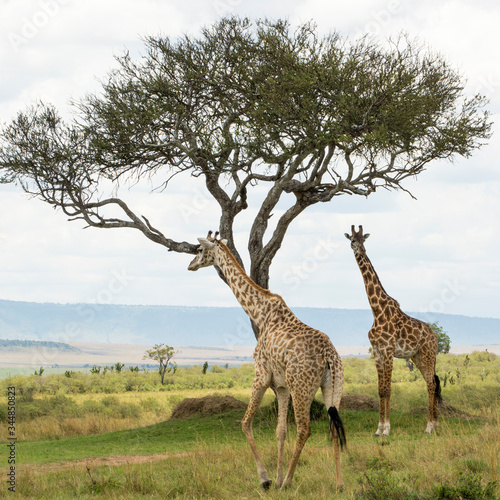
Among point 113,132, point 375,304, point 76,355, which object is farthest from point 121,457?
point 76,355

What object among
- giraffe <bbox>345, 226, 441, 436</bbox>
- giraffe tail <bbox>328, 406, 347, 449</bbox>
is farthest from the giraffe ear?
giraffe <bbox>345, 226, 441, 436</bbox>

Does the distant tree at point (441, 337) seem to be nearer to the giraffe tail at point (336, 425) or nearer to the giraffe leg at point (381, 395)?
the giraffe leg at point (381, 395)

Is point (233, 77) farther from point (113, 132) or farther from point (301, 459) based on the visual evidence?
point (301, 459)

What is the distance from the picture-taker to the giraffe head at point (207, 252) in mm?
11141

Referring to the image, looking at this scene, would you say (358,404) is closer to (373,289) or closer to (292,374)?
(373,289)

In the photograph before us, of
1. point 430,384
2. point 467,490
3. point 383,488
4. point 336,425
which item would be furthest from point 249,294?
point 430,384

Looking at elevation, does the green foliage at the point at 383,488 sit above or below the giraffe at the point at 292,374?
below

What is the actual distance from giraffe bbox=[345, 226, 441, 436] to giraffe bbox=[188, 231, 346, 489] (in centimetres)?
438

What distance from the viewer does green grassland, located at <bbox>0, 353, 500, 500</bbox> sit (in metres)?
8.62

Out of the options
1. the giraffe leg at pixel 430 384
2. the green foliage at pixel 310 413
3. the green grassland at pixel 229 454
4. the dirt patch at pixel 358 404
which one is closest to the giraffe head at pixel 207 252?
the green grassland at pixel 229 454

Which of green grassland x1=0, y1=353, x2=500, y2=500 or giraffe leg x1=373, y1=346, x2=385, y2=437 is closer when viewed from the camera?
green grassland x1=0, y1=353, x2=500, y2=500

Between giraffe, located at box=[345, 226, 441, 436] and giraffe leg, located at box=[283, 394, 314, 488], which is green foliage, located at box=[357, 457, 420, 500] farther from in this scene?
giraffe, located at box=[345, 226, 441, 436]

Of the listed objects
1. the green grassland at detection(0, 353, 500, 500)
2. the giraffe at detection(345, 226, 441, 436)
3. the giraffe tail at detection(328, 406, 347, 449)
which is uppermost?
the giraffe at detection(345, 226, 441, 436)

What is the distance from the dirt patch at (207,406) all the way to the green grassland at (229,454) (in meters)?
0.37
